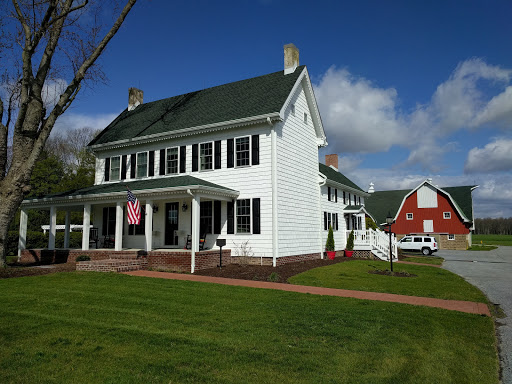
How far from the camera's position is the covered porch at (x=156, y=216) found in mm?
15141

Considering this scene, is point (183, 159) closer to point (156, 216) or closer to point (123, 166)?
point (156, 216)

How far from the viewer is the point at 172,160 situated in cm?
1883

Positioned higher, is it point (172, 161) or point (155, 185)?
point (172, 161)

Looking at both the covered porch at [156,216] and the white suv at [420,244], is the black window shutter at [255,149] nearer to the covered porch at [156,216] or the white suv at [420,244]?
the covered porch at [156,216]

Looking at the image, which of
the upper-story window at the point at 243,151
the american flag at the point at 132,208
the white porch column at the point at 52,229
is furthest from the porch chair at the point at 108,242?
the upper-story window at the point at 243,151

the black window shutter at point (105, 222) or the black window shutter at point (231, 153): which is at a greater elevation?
the black window shutter at point (231, 153)

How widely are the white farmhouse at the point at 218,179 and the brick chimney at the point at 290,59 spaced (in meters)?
0.05

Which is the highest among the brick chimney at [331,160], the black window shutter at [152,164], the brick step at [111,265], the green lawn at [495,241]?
the brick chimney at [331,160]

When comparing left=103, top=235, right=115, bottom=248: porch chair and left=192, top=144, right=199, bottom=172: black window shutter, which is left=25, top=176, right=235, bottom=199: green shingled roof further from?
left=103, top=235, right=115, bottom=248: porch chair

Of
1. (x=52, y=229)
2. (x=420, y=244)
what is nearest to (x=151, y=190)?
(x=52, y=229)

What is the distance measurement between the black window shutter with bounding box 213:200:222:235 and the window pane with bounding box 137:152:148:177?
5005mm

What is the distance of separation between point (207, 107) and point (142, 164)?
4.59 metres

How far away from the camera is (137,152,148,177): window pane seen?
1978cm

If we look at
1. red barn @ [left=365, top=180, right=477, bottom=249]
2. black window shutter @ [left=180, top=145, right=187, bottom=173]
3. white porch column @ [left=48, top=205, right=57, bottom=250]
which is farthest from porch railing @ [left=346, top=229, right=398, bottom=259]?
red barn @ [left=365, top=180, right=477, bottom=249]
